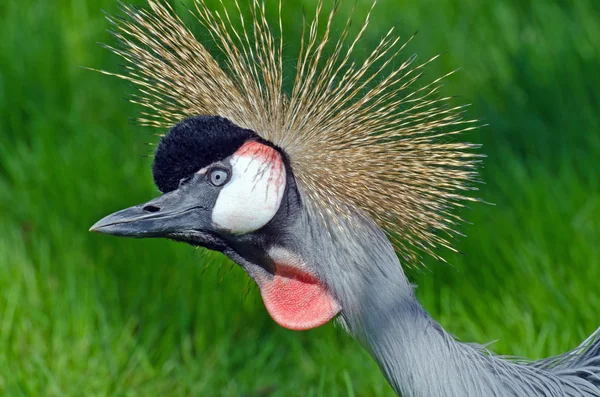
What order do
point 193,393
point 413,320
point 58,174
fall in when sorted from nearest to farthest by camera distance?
point 413,320 < point 193,393 < point 58,174

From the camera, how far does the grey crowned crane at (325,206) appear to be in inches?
55.8

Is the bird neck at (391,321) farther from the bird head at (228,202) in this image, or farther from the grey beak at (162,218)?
the grey beak at (162,218)

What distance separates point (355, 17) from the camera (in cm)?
316

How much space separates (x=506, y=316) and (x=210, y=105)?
0.96m

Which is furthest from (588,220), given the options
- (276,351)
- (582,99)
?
(276,351)

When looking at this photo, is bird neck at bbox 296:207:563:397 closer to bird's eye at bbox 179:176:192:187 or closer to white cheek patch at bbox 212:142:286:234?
white cheek patch at bbox 212:142:286:234

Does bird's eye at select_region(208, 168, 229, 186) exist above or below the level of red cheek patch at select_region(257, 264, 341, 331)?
above

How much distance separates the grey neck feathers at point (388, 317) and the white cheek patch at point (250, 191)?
0.06 metres

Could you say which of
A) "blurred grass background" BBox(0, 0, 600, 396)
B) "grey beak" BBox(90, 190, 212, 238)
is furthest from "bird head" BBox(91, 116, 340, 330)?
"blurred grass background" BBox(0, 0, 600, 396)

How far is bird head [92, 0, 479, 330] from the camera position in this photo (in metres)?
1.43

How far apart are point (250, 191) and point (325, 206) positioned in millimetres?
115

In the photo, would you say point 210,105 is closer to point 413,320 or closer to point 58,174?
point 413,320

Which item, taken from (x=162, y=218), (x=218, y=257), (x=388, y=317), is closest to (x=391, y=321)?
(x=388, y=317)

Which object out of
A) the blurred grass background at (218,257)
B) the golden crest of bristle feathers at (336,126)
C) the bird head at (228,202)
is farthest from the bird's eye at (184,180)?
the blurred grass background at (218,257)
